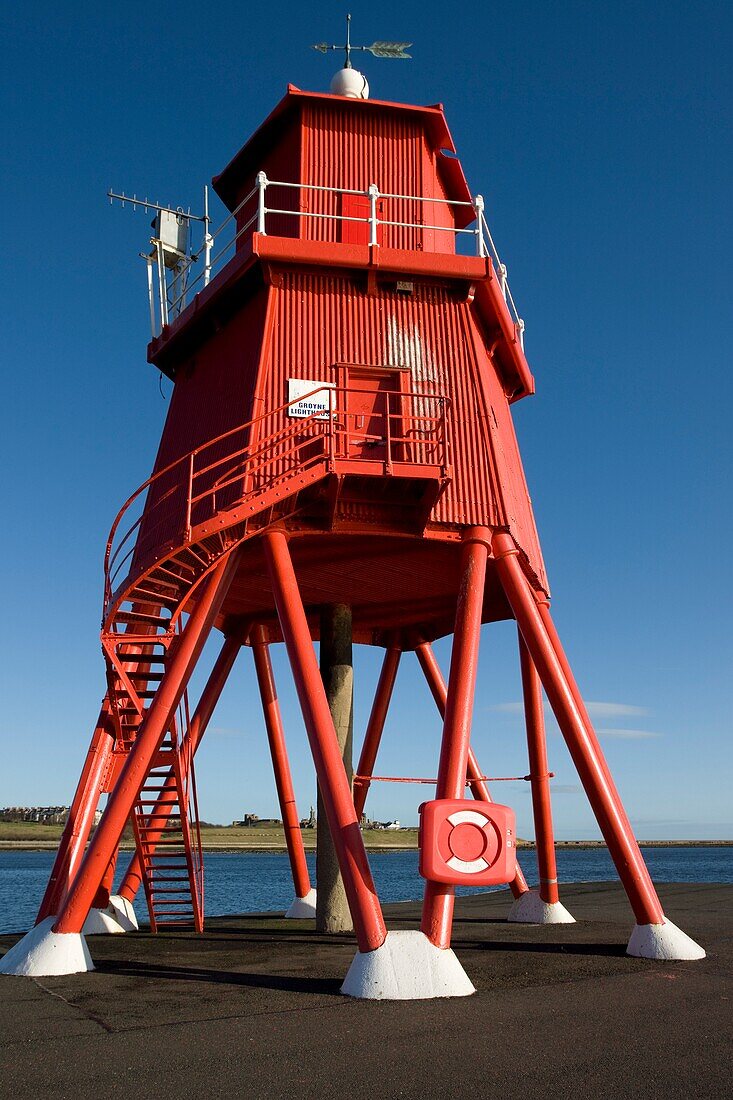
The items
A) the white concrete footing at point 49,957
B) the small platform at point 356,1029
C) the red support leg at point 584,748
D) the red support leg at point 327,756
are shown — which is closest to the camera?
the small platform at point 356,1029

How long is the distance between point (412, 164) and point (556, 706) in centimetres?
1049

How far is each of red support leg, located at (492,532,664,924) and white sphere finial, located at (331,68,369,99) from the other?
9.64m

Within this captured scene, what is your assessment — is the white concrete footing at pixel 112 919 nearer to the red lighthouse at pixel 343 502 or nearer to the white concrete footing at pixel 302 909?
the red lighthouse at pixel 343 502

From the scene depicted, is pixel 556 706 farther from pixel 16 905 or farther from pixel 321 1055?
pixel 16 905

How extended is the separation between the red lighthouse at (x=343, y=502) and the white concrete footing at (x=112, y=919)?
0.07m

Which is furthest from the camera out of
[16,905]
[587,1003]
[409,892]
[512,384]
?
[409,892]

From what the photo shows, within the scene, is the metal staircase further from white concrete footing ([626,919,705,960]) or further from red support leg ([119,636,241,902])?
white concrete footing ([626,919,705,960])

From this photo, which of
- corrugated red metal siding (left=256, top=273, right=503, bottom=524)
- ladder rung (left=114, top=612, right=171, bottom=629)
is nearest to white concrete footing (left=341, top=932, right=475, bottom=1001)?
ladder rung (left=114, top=612, right=171, bottom=629)

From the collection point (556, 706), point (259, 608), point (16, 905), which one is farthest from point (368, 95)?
point (16, 905)

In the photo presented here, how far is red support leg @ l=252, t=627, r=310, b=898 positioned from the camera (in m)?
22.4

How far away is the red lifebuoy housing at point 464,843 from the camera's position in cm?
1198

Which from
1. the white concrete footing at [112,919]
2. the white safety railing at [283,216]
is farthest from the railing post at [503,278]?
the white concrete footing at [112,919]

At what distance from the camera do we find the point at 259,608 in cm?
2080

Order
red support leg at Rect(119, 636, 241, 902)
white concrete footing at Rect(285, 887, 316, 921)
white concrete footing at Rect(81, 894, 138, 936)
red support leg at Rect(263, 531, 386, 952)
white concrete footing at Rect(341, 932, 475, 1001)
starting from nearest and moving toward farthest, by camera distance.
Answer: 1. white concrete footing at Rect(341, 932, 475, 1001)
2. red support leg at Rect(263, 531, 386, 952)
3. white concrete footing at Rect(81, 894, 138, 936)
4. red support leg at Rect(119, 636, 241, 902)
5. white concrete footing at Rect(285, 887, 316, 921)
